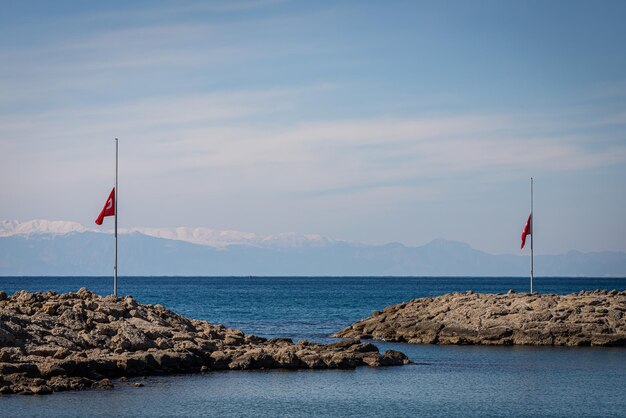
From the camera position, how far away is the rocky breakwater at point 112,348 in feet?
105

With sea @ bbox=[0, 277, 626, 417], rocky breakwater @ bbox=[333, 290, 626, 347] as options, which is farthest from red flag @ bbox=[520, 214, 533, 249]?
sea @ bbox=[0, 277, 626, 417]

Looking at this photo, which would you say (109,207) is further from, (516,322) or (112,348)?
(516,322)

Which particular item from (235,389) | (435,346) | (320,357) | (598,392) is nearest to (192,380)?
(235,389)

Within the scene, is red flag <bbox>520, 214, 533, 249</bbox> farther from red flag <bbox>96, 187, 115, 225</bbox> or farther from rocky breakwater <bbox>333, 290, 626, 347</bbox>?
red flag <bbox>96, 187, 115, 225</bbox>

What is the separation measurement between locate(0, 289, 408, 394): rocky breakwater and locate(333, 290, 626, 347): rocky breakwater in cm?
981

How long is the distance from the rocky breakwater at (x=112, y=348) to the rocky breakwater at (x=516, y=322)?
9.81 meters

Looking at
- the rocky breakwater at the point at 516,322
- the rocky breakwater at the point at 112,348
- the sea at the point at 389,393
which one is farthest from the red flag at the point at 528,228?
the rocky breakwater at the point at 112,348

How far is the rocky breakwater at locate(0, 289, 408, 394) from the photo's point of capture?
32125mm

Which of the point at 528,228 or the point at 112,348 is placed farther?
the point at 528,228

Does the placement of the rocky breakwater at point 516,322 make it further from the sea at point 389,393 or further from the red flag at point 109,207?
the red flag at point 109,207

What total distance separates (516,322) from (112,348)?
78.8 ft

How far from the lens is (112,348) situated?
37.3 m

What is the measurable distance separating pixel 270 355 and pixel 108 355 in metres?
6.61

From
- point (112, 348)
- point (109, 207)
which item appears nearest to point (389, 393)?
point (112, 348)
